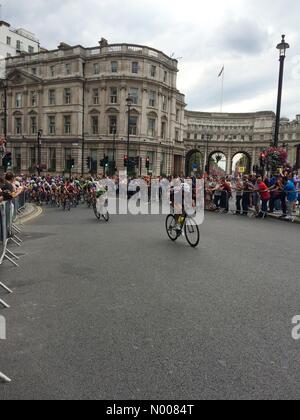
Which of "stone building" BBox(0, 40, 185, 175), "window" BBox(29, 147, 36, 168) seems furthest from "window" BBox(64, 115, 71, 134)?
"window" BBox(29, 147, 36, 168)

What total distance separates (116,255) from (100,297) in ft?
9.28

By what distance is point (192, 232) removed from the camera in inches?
373

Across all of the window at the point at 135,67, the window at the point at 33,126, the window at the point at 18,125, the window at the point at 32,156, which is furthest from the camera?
the window at the point at 18,125

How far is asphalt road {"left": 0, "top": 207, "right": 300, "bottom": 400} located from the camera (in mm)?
3227

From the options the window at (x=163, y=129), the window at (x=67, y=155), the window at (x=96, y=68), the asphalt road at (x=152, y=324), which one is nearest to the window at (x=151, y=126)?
the window at (x=163, y=129)

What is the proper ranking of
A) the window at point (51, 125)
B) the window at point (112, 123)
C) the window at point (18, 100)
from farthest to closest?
the window at point (18, 100)
the window at point (51, 125)
the window at point (112, 123)

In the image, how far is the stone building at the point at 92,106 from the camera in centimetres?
5653

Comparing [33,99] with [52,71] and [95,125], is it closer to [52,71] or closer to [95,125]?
[52,71]

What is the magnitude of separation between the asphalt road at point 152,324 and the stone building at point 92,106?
1873 inches

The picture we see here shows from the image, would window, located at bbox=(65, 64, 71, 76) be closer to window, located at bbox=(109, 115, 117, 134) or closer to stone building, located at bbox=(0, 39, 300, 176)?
stone building, located at bbox=(0, 39, 300, 176)

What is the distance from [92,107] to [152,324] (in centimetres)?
5774

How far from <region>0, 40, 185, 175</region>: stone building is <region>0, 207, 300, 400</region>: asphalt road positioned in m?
47.6

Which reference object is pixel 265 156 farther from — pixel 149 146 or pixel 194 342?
pixel 149 146

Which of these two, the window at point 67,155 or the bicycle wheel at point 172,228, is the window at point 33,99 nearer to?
the window at point 67,155
